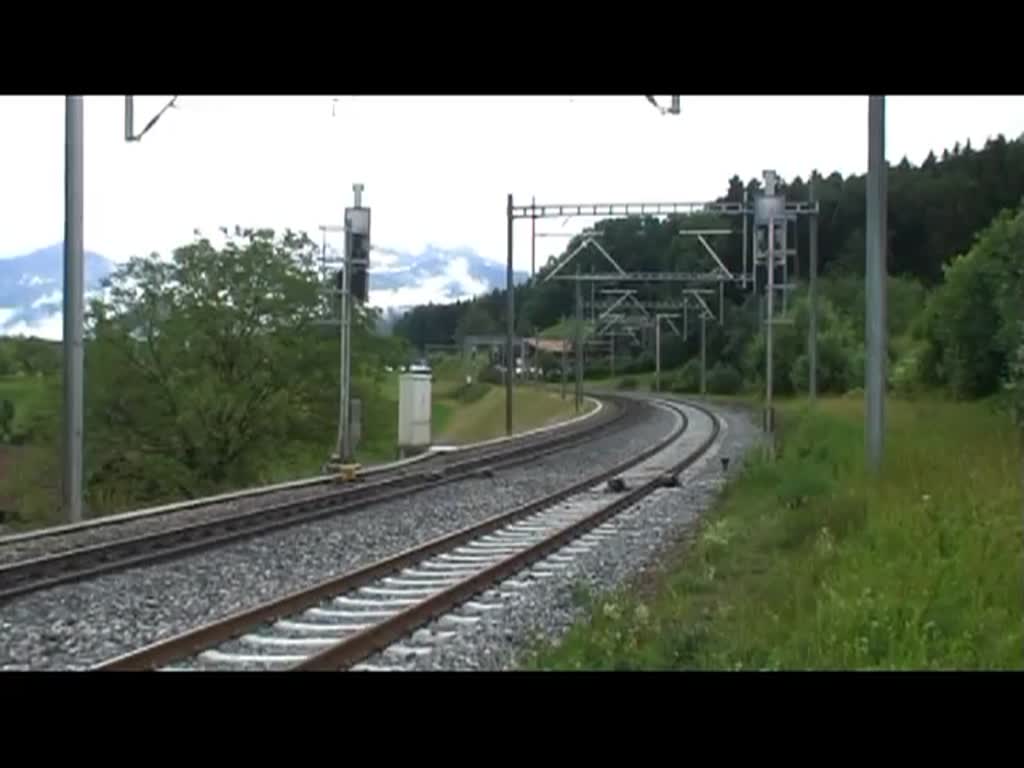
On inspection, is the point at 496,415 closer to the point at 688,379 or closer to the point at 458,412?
the point at 458,412

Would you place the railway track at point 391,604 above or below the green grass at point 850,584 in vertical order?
below

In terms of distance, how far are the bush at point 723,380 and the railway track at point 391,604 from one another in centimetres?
6433

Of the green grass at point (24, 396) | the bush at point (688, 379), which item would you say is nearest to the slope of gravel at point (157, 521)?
the green grass at point (24, 396)

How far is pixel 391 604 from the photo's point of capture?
1107 cm

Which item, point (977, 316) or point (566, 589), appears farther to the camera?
point (977, 316)

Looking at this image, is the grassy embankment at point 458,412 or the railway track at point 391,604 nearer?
the railway track at point 391,604

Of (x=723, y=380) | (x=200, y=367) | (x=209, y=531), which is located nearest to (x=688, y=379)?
(x=723, y=380)

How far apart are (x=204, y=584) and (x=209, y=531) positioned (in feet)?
11.7

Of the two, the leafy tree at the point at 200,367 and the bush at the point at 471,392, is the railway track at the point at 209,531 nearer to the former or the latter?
the leafy tree at the point at 200,367

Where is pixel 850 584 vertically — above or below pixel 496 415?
above

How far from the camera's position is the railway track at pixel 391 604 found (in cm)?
884

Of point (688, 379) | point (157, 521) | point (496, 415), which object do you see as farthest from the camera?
point (688, 379)
